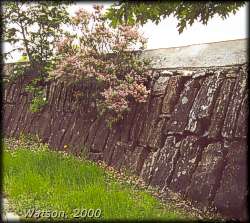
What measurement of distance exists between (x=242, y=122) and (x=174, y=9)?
178 cm

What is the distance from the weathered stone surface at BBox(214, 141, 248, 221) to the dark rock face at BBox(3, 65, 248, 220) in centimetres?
1

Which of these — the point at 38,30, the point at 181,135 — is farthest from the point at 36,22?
the point at 181,135

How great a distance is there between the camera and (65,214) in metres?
5.01

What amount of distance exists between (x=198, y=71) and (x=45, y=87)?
4531 mm

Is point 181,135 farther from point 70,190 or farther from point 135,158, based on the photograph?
point 70,190

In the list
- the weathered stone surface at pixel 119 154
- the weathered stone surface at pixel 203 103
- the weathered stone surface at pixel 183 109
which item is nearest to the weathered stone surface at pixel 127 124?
the weathered stone surface at pixel 119 154

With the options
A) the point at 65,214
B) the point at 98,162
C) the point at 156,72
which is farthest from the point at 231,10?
the point at 98,162

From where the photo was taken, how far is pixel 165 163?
22.2 feet

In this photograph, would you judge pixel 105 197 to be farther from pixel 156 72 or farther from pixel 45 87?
pixel 45 87

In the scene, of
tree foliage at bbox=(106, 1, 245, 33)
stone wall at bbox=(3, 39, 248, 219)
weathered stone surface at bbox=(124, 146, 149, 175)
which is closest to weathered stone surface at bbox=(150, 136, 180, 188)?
stone wall at bbox=(3, 39, 248, 219)

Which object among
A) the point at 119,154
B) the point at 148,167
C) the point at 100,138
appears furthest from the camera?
the point at 100,138

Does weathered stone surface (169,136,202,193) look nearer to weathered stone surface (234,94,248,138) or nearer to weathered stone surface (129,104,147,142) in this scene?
weathered stone surface (234,94,248,138)

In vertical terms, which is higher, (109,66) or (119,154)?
(109,66)

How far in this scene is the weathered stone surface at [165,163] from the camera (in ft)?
21.6
